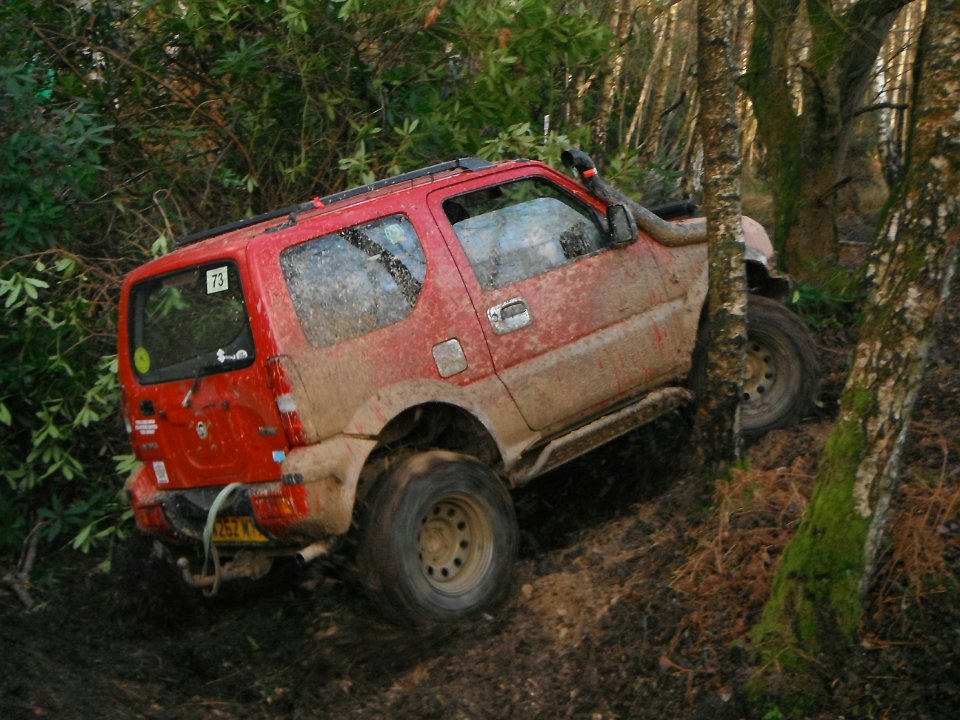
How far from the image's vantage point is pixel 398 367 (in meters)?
5.55

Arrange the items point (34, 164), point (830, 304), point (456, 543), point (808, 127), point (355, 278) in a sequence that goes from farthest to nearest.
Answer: point (808, 127), point (830, 304), point (34, 164), point (456, 543), point (355, 278)

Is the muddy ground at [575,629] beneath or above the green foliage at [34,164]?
beneath

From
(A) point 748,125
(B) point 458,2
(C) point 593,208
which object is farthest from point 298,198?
(A) point 748,125

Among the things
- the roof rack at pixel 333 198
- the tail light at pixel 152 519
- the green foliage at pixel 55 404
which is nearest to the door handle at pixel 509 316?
the roof rack at pixel 333 198

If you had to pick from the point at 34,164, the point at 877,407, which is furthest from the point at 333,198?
the point at 877,407

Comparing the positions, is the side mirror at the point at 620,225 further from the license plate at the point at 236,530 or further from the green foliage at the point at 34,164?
the green foliage at the point at 34,164

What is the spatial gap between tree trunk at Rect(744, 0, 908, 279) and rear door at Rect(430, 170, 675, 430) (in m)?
3.59

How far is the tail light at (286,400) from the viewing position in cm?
521

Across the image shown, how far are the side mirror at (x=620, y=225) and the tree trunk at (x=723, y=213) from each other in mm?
716

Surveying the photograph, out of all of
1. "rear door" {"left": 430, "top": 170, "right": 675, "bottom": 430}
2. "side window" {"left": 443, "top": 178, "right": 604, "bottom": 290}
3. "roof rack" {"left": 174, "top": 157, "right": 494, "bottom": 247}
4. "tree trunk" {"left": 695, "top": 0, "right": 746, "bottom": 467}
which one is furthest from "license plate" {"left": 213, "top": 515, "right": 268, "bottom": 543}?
"tree trunk" {"left": 695, "top": 0, "right": 746, "bottom": 467}

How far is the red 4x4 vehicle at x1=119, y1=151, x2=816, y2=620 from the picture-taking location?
17.4 feet

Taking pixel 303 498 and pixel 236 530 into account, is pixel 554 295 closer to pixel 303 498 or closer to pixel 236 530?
pixel 303 498

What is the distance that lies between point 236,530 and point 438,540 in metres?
0.98

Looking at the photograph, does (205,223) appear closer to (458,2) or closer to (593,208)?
(458,2)
